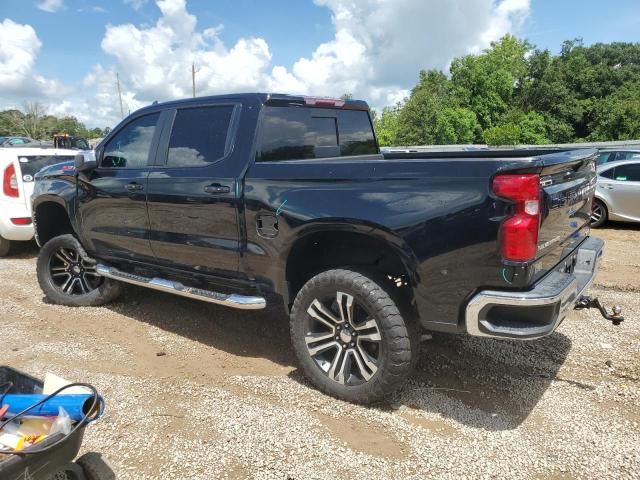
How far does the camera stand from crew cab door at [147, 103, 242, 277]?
3805 millimetres

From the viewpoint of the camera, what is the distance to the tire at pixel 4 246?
7.38 meters

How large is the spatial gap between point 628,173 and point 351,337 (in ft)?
29.3

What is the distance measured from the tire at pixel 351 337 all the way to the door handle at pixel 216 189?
36.9 inches

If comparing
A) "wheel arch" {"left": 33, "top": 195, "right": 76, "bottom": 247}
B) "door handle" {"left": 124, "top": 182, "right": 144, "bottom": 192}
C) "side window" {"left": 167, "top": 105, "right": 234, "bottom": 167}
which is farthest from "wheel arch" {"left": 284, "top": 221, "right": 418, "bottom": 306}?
"wheel arch" {"left": 33, "top": 195, "right": 76, "bottom": 247}

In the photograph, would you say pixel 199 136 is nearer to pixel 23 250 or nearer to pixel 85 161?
pixel 85 161

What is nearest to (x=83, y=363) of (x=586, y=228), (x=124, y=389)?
(x=124, y=389)

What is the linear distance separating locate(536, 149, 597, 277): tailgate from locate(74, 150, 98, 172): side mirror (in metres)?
3.84

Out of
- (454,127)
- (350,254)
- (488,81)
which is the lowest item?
(350,254)

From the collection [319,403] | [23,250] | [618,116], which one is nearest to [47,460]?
[319,403]

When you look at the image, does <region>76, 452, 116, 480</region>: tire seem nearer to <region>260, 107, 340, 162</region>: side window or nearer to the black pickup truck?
the black pickup truck

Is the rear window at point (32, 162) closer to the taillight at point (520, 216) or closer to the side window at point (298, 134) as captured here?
the side window at point (298, 134)

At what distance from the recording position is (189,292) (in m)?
4.12

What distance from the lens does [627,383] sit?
143 inches

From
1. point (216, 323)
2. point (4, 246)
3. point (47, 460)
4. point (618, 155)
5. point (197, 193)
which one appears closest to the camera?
point (47, 460)
